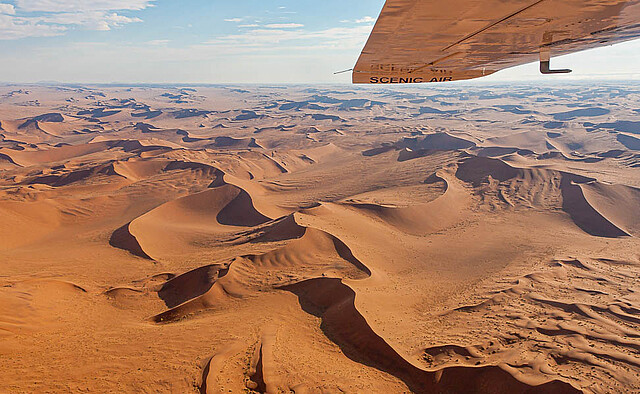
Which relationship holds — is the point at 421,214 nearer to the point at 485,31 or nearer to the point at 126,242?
the point at 126,242

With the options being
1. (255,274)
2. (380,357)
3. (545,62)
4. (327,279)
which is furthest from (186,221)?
(545,62)

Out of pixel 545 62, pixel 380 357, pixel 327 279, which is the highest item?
pixel 545 62

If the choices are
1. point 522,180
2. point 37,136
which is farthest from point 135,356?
point 37,136

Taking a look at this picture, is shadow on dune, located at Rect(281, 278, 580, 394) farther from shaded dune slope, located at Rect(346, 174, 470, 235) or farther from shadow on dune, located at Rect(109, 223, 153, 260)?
shadow on dune, located at Rect(109, 223, 153, 260)

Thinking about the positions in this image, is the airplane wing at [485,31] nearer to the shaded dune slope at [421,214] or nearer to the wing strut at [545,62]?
the wing strut at [545,62]

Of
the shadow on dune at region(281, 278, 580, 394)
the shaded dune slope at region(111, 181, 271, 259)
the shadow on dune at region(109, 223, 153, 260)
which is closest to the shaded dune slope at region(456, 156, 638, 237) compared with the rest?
the shadow on dune at region(281, 278, 580, 394)

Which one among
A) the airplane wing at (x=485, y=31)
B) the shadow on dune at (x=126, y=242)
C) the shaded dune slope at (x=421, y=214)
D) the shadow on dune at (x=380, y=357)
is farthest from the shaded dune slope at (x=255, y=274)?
the airplane wing at (x=485, y=31)
